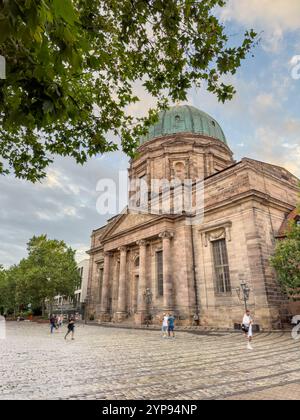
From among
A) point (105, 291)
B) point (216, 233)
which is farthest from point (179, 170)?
point (105, 291)

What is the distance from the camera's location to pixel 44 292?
124ft

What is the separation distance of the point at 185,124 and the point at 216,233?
64.8ft

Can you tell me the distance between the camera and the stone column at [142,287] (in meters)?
26.5

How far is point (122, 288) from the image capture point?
31.0 m

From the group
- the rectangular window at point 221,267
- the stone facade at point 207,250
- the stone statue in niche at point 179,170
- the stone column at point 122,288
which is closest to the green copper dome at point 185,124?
the stone facade at point 207,250

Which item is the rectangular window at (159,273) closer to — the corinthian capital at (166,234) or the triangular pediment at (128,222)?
the corinthian capital at (166,234)

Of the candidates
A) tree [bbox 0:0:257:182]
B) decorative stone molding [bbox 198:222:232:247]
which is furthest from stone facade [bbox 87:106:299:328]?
tree [bbox 0:0:257:182]

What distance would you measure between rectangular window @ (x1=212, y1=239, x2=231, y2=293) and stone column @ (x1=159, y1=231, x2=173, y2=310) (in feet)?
14.1

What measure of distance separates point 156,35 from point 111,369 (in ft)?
29.1

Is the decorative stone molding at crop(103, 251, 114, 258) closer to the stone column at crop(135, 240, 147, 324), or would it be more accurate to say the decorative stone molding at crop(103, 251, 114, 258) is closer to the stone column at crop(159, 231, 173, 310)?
the stone column at crop(135, 240, 147, 324)

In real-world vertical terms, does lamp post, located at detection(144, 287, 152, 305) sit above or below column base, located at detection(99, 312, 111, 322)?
above

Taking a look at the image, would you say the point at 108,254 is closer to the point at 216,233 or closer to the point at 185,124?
the point at 216,233

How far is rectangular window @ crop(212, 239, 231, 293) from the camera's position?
22.8m

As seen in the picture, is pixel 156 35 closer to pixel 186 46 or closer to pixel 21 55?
pixel 186 46
